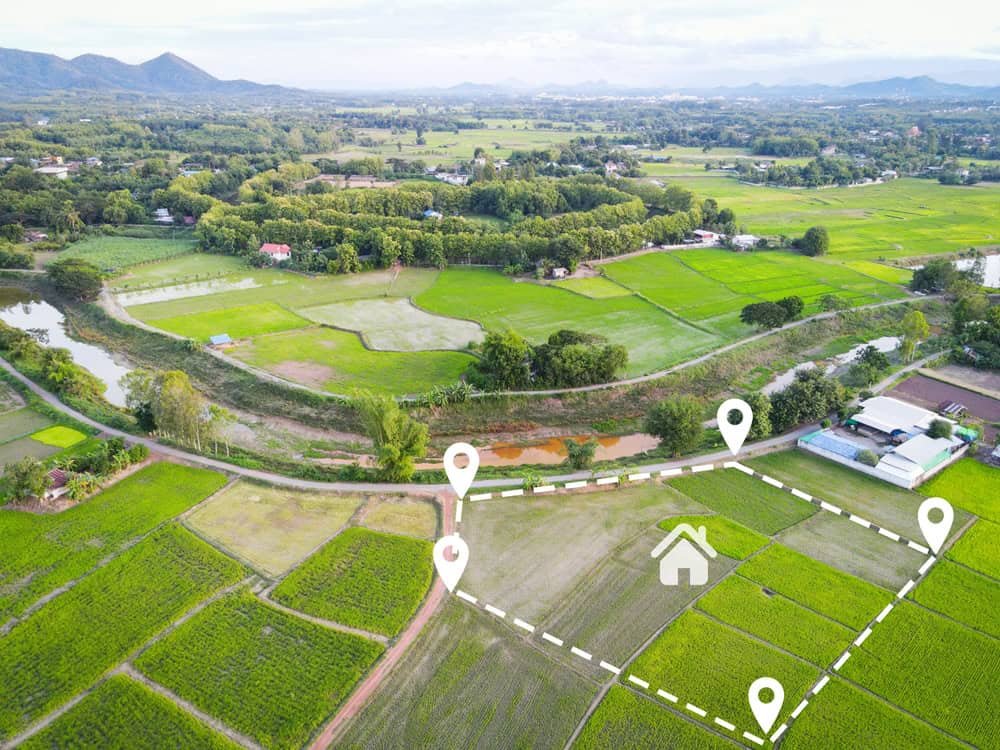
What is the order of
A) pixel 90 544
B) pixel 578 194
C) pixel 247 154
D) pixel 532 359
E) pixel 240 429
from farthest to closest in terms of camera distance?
pixel 247 154 → pixel 578 194 → pixel 532 359 → pixel 240 429 → pixel 90 544

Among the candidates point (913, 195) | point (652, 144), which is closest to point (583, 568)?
point (913, 195)

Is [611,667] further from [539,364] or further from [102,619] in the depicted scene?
[539,364]

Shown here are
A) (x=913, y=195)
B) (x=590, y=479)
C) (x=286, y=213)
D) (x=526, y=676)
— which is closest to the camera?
(x=526, y=676)

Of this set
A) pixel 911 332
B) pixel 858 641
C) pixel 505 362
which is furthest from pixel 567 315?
pixel 858 641

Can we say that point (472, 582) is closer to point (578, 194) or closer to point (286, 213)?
point (286, 213)

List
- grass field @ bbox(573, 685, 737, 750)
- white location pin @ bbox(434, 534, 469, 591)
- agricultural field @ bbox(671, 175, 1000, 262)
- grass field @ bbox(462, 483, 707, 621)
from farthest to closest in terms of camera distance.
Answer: agricultural field @ bbox(671, 175, 1000, 262) → white location pin @ bbox(434, 534, 469, 591) → grass field @ bbox(462, 483, 707, 621) → grass field @ bbox(573, 685, 737, 750)

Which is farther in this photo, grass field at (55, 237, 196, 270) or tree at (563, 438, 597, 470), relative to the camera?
grass field at (55, 237, 196, 270)

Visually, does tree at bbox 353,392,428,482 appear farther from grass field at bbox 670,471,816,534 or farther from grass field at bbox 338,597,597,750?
grass field at bbox 670,471,816,534

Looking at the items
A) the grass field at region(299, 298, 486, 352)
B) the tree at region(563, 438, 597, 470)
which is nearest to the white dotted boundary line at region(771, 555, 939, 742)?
the tree at region(563, 438, 597, 470)
